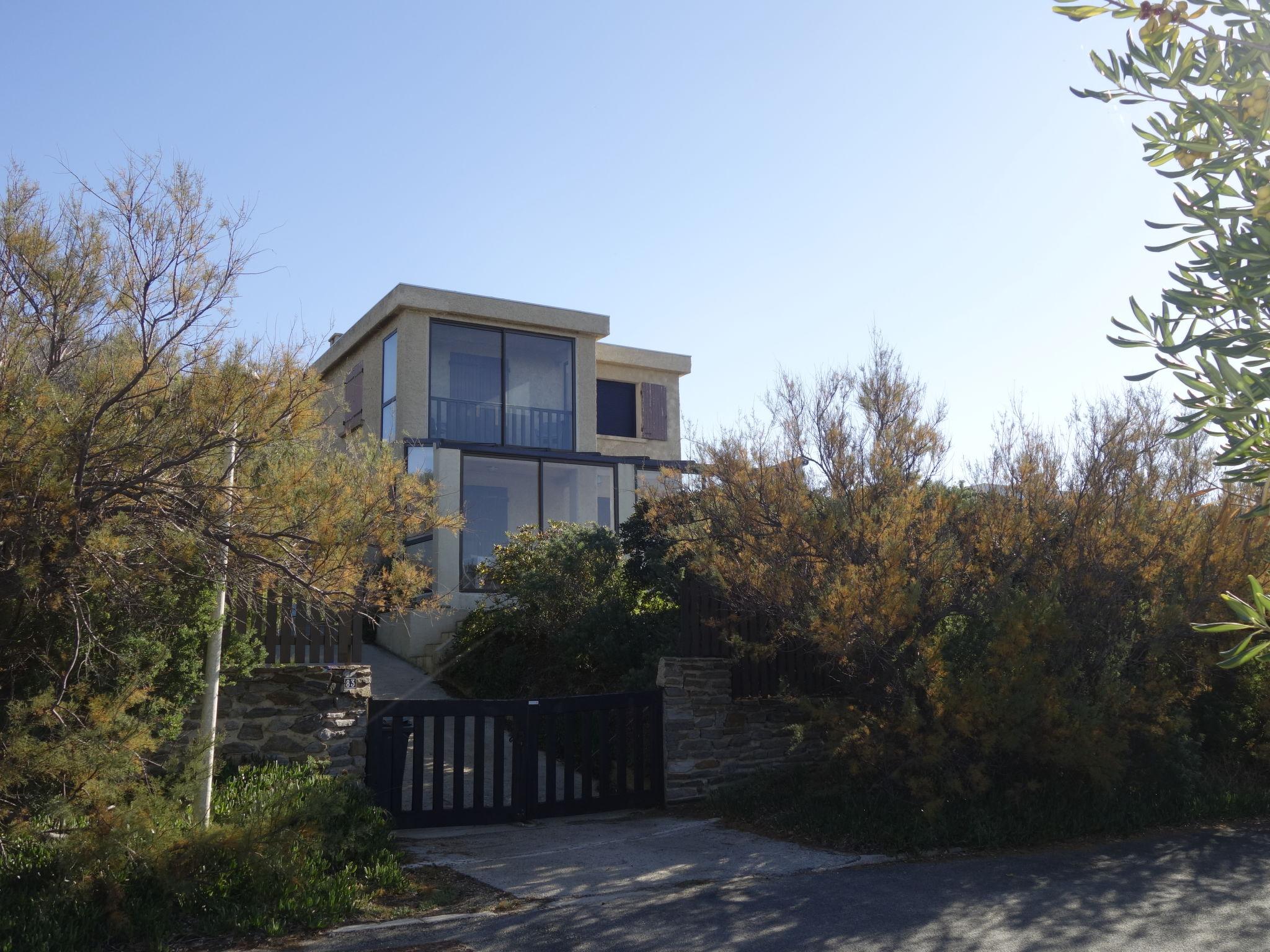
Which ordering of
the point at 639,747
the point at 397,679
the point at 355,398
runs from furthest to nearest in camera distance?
the point at 355,398
the point at 397,679
the point at 639,747

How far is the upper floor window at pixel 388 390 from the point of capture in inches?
749

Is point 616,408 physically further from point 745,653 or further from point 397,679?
point 745,653

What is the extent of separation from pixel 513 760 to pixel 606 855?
1592 millimetres

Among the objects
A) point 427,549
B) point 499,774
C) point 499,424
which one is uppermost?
point 499,424

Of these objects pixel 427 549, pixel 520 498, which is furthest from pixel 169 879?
pixel 520 498

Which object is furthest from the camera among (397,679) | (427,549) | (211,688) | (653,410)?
(653,410)

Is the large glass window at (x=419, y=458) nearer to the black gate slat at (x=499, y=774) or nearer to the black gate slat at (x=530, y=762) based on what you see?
the black gate slat at (x=530, y=762)

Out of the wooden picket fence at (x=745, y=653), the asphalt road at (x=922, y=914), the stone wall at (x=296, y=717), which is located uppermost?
the wooden picket fence at (x=745, y=653)

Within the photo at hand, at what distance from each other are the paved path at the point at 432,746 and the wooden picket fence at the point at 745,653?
195cm

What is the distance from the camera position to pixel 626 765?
9.95 meters

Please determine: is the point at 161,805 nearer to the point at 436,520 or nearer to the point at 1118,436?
the point at 436,520

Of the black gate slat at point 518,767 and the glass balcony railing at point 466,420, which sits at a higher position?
the glass balcony railing at point 466,420

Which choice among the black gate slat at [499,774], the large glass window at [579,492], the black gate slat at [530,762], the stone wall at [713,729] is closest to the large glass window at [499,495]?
the large glass window at [579,492]

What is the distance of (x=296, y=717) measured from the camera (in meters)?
8.95
